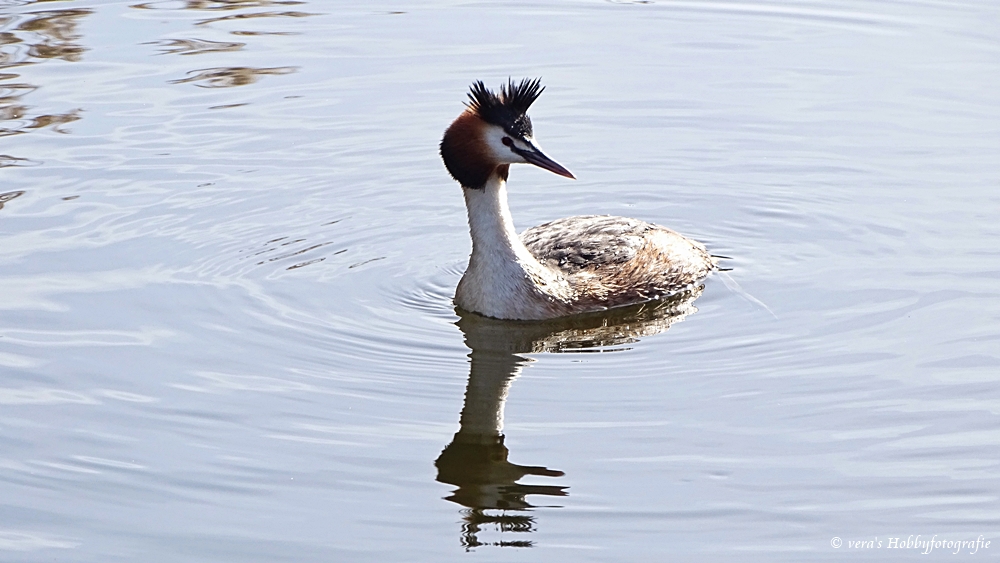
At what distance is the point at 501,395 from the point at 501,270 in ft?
4.64

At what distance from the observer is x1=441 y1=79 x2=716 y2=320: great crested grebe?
895cm

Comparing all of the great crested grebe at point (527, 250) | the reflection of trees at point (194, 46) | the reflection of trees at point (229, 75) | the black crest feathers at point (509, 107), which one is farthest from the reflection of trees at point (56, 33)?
the black crest feathers at point (509, 107)

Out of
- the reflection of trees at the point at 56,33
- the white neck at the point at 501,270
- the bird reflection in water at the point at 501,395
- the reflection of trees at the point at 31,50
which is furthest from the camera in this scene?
the reflection of trees at the point at 56,33

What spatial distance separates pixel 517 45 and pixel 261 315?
23.7 ft

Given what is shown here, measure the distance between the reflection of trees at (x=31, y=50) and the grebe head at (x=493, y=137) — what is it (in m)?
5.17

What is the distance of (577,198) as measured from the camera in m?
11.9

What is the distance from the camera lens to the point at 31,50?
52.2 feet

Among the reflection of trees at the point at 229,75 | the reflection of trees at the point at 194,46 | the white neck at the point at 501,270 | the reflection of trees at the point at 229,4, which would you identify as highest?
the reflection of trees at the point at 229,4

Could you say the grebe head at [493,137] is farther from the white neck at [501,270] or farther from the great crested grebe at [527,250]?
the white neck at [501,270]

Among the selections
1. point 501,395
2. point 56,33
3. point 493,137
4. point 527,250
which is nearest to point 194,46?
point 56,33

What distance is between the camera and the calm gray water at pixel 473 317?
6.69 meters

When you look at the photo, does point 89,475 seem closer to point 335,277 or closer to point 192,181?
point 335,277

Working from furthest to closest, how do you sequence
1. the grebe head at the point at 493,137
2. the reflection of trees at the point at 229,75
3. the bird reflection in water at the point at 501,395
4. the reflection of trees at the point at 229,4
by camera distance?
the reflection of trees at the point at 229,4 → the reflection of trees at the point at 229,75 → the grebe head at the point at 493,137 → the bird reflection in water at the point at 501,395

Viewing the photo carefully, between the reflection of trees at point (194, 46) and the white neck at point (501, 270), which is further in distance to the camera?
the reflection of trees at point (194, 46)
